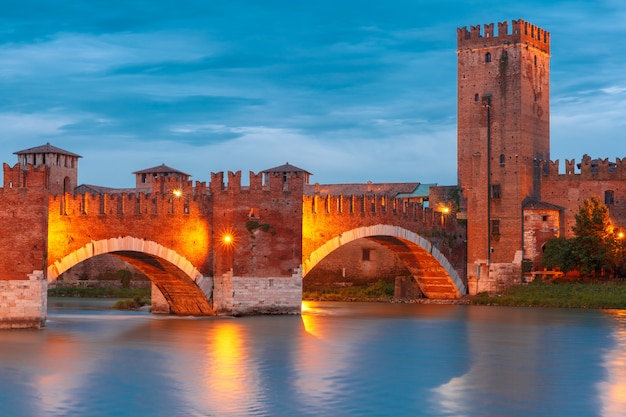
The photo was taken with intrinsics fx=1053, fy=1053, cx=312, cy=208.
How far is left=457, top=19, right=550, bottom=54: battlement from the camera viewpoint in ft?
131

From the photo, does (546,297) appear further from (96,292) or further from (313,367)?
(96,292)

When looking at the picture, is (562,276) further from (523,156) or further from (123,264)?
(123,264)

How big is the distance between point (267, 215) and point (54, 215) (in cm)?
622

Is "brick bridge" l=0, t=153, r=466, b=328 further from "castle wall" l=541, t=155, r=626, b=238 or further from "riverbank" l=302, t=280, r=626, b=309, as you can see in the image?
"castle wall" l=541, t=155, r=626, b=238

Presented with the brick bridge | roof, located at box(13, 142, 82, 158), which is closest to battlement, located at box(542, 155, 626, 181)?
the brick bridge

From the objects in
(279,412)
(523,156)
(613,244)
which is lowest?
(279,412)

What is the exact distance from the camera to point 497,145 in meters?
39.8

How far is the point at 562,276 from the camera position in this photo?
1496 inches

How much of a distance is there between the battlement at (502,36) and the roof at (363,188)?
33.1 ft

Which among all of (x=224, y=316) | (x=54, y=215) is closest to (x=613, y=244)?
(x=224, y=316)

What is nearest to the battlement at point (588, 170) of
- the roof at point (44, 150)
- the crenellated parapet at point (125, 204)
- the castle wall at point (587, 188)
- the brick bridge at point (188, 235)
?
the castle wall at point (587, 188)

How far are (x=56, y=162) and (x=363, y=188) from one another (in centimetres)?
1570

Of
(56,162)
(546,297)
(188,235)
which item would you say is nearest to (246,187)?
(188,235)

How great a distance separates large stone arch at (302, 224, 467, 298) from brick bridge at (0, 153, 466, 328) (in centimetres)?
32
